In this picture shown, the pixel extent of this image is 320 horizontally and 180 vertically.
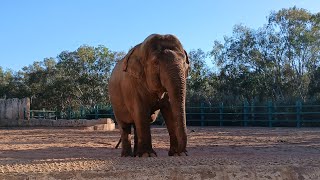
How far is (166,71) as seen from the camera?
21.4 ft

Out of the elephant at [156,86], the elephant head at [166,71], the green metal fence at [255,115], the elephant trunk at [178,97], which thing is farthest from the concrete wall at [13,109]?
the elephant trunk at [178,97]

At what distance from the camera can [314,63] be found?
139 ft

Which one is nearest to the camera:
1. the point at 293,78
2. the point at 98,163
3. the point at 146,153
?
the point at 98,163

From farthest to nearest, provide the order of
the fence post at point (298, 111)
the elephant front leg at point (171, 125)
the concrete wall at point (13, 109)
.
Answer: the concrete wall at point (13, 109), the fence post at point (298, 111), the elephant front leg at point (171, 125)

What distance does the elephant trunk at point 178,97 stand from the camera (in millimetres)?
6329

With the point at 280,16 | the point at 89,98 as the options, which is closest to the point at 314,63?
the point at 280,16

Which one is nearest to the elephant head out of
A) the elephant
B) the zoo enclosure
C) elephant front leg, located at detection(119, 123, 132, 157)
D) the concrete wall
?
the elephant

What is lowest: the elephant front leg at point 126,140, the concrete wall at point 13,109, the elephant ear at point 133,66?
A: the elephant front leg at point 126,140

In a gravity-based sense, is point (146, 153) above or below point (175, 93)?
below

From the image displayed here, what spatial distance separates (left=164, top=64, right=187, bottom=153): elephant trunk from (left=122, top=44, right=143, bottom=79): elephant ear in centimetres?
95

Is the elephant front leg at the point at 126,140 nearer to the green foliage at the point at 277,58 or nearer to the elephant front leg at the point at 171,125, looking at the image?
the elephant front leg at the point at 171,125

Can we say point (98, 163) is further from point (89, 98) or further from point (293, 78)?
point (89, 98)

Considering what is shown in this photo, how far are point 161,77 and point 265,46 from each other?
38043 millimetres

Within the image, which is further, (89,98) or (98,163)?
(89,98)
